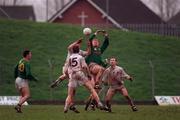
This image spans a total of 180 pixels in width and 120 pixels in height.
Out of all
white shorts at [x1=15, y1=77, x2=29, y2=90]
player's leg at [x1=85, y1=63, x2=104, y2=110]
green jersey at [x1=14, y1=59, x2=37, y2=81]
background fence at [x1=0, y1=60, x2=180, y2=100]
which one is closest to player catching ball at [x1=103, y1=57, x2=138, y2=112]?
player's leg at [x1=85, y1=63, x2=104, y2=110]

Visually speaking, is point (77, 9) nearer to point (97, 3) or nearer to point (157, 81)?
point (97, 3)

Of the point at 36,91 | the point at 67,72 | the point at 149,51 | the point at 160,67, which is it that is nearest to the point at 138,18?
the point at 149,51

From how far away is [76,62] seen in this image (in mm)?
24875

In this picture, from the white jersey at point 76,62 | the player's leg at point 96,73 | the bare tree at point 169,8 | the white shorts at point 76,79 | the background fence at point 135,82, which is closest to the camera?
the white jersey at point 76,62

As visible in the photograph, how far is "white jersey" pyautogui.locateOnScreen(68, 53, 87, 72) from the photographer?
24.8m

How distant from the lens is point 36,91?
46031 mm

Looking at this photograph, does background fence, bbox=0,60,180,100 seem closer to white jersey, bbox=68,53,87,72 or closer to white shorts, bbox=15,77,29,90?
white shorts, bbox=15,77,29,90

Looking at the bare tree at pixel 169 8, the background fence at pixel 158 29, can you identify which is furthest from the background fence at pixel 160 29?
the bare tree at pixel 169 8

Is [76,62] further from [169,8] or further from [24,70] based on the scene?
[169,8]

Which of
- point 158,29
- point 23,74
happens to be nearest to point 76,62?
point 23,74

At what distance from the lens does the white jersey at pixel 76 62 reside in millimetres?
24812

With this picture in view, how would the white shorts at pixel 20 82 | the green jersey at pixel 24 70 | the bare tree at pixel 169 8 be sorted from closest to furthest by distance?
the green jersey at pixel 24 70 < the white shorts at pixel 20 82 < the bare tree at pixel 169 8

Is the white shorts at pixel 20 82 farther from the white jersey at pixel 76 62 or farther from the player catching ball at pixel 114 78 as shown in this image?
the player catching ball at pixel 114 78

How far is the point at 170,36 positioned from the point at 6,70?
21.5 meters
